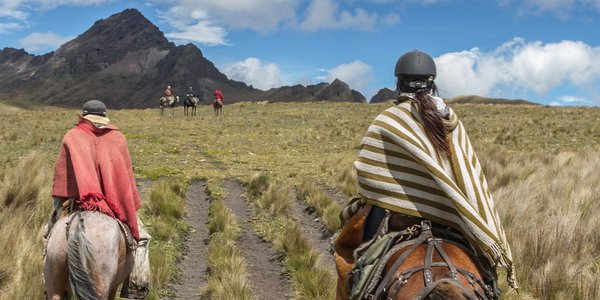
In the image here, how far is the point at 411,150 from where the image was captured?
12.1 ft

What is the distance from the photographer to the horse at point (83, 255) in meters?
4.49

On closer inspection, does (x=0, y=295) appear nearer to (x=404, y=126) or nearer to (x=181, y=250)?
(x=181, y=250)

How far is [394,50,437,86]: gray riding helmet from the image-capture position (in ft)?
13.0

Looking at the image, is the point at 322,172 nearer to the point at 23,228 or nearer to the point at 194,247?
the point at 194,247

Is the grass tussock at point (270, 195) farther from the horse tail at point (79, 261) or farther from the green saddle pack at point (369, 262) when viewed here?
the green saddle pack at point (369, 262)

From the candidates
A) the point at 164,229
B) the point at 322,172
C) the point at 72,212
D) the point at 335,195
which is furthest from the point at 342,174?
the point at 72,212

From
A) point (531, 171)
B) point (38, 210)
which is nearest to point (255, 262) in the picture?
point (38, 210)

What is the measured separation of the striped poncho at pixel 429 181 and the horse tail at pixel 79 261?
261cm

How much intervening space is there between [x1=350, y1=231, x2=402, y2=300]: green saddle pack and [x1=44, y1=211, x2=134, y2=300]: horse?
8.00ft

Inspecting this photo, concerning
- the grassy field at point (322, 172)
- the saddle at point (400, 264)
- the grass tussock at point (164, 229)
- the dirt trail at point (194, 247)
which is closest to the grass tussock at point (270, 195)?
the grassy field at point (322, 172)

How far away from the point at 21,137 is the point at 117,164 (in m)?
21.3

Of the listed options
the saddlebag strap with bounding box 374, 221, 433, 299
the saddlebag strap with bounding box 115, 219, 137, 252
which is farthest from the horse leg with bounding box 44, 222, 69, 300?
the saddlebag strap with bounding box 374, 221, 433, 299

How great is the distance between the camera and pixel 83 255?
4465mm

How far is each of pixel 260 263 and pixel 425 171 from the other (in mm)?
6046
